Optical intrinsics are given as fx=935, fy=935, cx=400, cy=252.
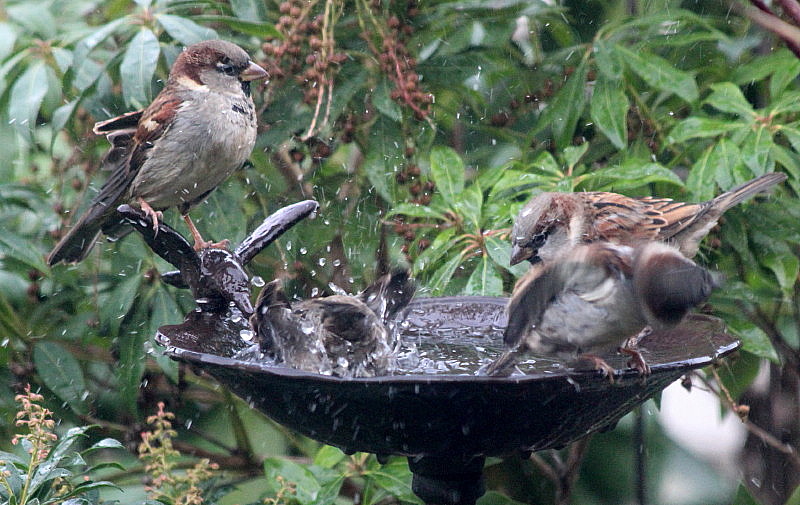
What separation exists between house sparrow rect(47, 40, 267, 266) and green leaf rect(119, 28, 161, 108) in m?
0.15

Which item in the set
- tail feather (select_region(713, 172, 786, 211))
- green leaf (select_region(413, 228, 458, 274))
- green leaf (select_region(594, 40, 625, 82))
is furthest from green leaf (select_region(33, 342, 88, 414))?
tail feather (select_region(713, 172, 786, 211))

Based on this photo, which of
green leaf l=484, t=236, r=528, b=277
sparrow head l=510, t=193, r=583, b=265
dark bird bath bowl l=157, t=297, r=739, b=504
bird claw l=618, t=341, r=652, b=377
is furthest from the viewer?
green leaf l=484, t=236, r=528, b=277

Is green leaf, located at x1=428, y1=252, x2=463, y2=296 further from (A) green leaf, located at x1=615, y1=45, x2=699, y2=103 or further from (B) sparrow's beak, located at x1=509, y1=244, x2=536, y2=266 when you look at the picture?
(A) green leaf, located at x1=615, y1=45, x2=699, y2=103

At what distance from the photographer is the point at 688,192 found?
2.50 m

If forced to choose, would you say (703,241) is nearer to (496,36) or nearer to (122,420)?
(496,36)

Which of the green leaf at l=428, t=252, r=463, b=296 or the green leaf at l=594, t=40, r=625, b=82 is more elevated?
the green leaf at l=594, t=40, r=625, b=82

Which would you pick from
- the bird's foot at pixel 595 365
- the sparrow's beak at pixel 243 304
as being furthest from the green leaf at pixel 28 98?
the bird's foot at pixel 595 365

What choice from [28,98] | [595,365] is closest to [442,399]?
[595,365]

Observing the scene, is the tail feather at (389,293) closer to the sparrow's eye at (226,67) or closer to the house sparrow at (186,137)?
the house sparrow at (186,137)

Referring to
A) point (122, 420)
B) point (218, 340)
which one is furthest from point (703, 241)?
point (122, 420)

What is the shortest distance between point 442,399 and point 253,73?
1.52m

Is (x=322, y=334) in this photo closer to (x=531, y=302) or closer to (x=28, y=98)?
(x=531, y=302)

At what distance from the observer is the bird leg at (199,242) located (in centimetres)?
267

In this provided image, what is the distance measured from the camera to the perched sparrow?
177 centimetres
